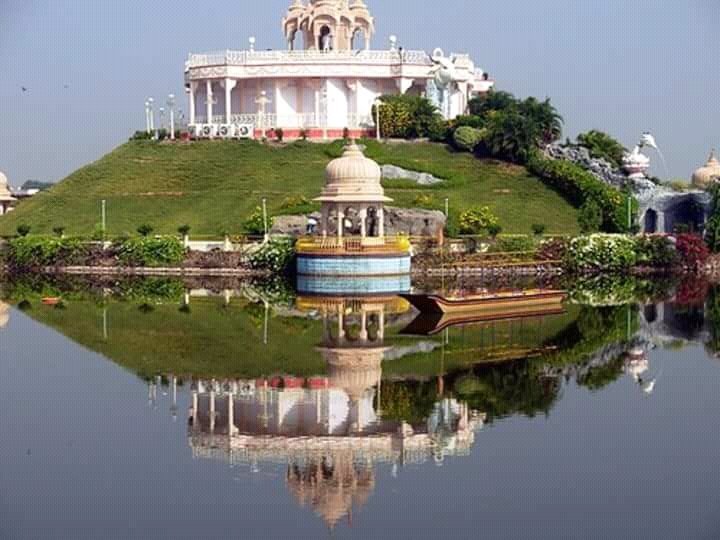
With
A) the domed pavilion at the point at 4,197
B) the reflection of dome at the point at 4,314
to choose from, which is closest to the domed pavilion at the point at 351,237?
the reflection of dome at the point at 4,314

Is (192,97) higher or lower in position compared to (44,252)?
higher

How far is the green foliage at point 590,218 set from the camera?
39994 mm

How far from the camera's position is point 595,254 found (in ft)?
123

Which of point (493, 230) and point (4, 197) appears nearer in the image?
point (493, 230)

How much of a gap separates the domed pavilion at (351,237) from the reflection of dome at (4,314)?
8.13m

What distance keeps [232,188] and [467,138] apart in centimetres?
845

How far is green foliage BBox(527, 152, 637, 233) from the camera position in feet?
135

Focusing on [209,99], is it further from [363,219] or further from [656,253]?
[656,253]

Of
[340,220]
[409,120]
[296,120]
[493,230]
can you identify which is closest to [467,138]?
[409,120]

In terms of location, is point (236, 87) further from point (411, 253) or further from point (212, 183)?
point (411, 253)

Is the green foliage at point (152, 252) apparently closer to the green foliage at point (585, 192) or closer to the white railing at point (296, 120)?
the green foliage at point (585, 192)

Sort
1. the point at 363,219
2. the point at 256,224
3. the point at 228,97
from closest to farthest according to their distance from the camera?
the point at 363,219 → the point at 256,224 → the point at 228,97

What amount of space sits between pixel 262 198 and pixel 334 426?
26.6m

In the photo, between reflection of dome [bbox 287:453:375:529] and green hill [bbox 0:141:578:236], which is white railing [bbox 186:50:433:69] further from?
reflection of dome [bbox 287:453:375:529]
